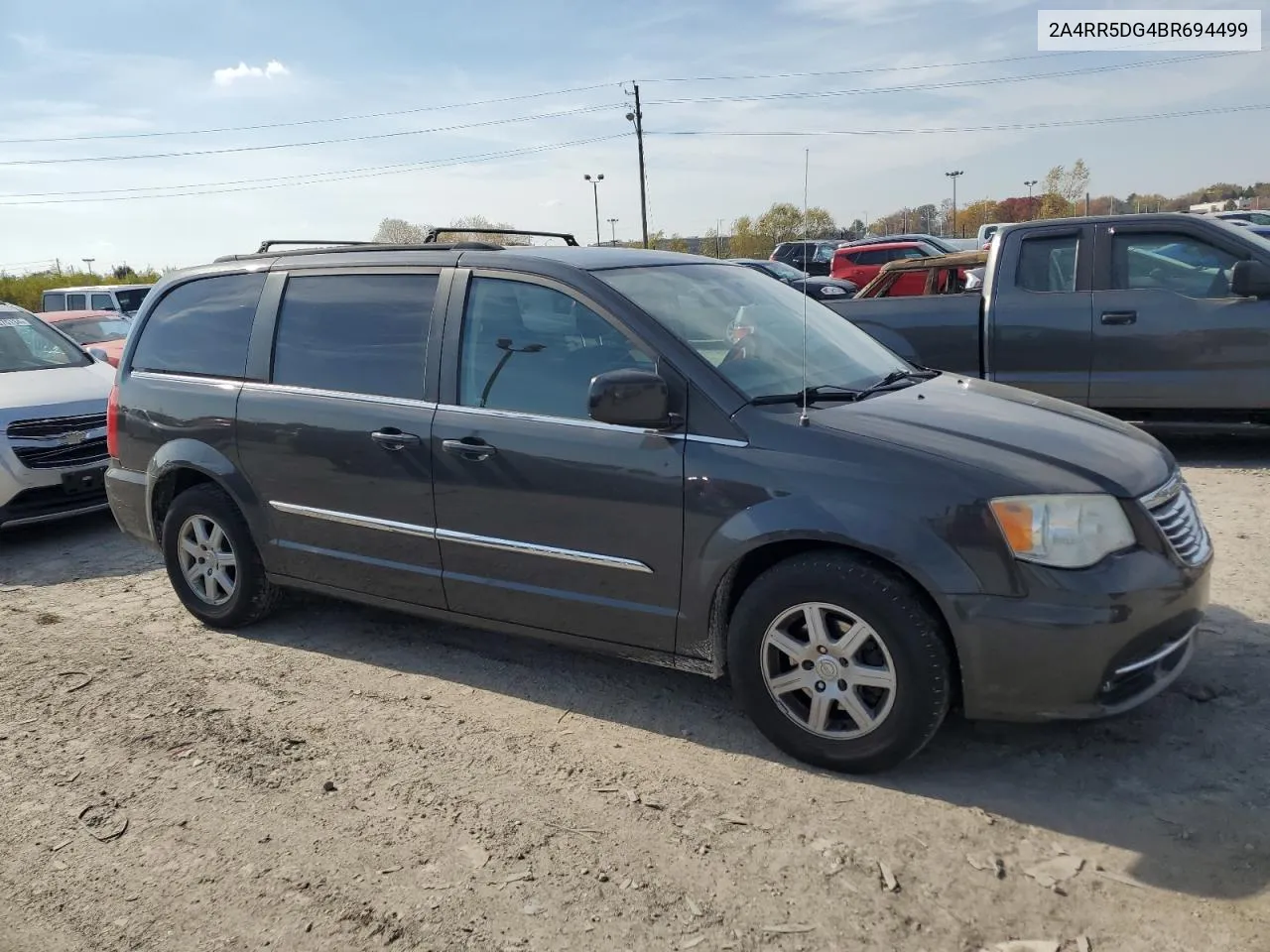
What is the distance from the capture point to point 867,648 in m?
3.30

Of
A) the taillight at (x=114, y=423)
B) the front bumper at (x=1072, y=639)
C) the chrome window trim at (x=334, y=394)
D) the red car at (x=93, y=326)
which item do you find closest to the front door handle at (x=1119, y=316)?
the front bumper at (x=1072, y=639)

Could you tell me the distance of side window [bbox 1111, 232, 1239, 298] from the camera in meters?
7.42

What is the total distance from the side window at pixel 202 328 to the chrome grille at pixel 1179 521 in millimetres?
3962

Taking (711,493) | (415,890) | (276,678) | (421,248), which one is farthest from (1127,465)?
(276,678)

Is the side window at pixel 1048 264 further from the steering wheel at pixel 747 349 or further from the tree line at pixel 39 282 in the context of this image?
the tree line at pixel 39 282

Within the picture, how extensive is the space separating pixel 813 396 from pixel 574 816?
5.60 ft

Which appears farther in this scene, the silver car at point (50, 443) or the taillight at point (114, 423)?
the silver car at point (50, 443)

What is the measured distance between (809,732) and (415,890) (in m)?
1.36

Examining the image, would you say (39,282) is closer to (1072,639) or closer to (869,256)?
(869,256)

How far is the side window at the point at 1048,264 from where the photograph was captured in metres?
7.85

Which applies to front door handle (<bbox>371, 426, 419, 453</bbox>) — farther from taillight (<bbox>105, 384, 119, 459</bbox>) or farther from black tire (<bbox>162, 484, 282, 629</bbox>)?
taillight (<bbox>105, 384, 119, 459</bbox>)

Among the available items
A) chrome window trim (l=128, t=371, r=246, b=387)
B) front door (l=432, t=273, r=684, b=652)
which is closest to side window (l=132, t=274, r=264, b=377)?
chrome window trim (l=128, t=371, r=246, b=387)

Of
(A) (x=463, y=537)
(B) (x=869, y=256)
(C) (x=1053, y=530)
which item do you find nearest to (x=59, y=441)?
(A) (x=463, y=537)

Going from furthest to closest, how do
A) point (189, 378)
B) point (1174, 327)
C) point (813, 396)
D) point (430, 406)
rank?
point (1174, 327) < point (189, 378) < point (430, 406) < point (813, 396)
